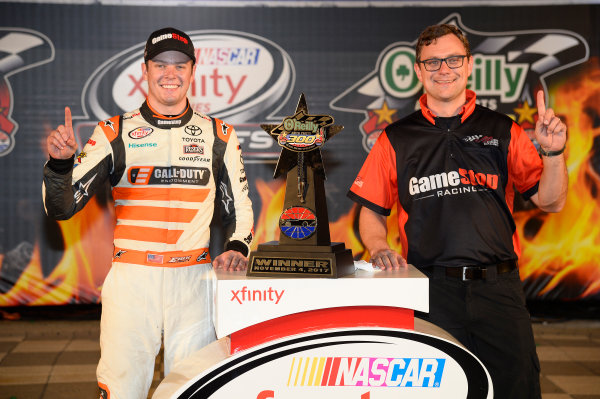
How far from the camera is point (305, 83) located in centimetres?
576

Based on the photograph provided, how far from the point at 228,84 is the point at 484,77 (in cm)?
233

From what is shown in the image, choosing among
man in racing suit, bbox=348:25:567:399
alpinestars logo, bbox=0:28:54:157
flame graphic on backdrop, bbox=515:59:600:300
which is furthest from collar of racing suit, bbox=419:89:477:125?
alpinestars logo, bbox=0:28:54:157

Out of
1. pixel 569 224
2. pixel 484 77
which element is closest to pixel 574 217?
pixel 569 224

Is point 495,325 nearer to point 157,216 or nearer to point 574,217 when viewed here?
point 157,216

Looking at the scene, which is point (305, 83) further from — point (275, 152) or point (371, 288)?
point (371, 288)

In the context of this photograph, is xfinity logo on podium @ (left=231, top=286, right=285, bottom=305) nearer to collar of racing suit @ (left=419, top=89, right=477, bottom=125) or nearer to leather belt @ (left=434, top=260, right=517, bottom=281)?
leather belt @ (left=434, top=260, right=517, bottom=281)

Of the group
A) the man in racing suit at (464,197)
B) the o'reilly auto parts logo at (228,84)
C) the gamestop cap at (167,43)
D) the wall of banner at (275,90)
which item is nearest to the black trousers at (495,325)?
the man in racing suit at (464,197)

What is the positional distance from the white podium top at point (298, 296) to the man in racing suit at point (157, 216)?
0.63 m

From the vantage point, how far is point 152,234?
2367 millimetres

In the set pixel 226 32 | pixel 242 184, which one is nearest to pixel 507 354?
pixel 242 184

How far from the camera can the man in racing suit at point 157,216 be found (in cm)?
232

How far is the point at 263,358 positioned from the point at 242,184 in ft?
3.27

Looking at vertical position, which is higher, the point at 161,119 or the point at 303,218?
the point at 161,119

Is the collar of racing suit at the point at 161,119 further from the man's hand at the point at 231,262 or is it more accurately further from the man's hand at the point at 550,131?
the man's hand at the point at 550,131
